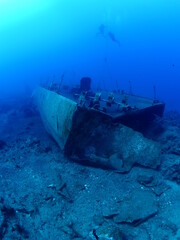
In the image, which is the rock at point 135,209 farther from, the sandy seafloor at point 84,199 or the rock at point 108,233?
the rock at point 108,233

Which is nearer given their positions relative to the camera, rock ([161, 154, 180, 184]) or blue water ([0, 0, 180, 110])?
rock ([161, 154, 180, 184])

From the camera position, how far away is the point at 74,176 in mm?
8320

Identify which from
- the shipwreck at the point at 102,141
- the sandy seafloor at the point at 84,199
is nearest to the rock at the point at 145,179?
the sandy seafloor at the point at 84,199

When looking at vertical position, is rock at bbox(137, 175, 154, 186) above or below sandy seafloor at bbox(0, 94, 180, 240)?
above

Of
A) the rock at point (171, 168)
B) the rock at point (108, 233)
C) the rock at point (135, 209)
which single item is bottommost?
the rock at point (108, 233)

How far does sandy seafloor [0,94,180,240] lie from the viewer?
20.5 feet

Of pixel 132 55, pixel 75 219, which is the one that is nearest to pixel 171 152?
pixel 75 219

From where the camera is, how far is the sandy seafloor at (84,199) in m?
6.24

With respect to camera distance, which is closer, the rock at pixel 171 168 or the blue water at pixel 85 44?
the rock at pixel 171 168

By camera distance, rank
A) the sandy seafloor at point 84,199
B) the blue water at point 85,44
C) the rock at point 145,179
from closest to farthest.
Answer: the sandy seafloor at point 84,199 < the rock at point 145,179 < the blue water at point 85,44

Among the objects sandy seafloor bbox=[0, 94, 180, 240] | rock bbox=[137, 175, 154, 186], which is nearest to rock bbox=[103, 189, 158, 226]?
sandy seafloor bbox=[0, 94, 180, 240]

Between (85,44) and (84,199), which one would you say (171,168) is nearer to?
(84,199)

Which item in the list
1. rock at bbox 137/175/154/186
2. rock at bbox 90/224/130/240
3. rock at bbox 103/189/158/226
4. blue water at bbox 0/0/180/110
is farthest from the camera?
blue water at bbox 0/0/180/110

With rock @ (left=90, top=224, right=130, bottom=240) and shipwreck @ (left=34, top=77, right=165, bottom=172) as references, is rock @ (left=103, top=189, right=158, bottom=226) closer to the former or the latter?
rock @ (left=90, top=224, right=130, bottom=240)
